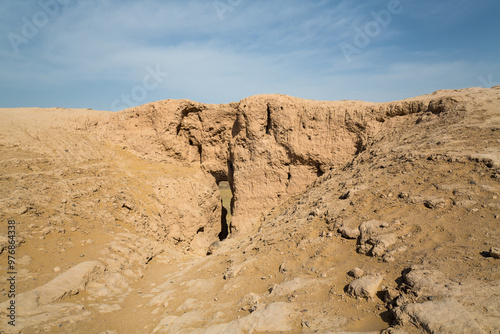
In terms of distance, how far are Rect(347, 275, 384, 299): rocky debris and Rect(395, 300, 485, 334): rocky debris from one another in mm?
450

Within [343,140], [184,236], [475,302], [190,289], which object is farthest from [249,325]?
[343,140]

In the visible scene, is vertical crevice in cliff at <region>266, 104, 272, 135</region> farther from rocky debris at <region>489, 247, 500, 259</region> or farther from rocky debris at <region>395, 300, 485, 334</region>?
rocky debris at <region>395, 300, 485, 334</region>

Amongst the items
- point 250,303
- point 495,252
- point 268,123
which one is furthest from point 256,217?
point 495,252

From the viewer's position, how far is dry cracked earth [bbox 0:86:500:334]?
3289 mm

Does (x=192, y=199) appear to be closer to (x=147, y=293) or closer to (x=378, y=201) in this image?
(x=147, y=293)

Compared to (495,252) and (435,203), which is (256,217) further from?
(495,252)

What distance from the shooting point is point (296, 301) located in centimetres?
357

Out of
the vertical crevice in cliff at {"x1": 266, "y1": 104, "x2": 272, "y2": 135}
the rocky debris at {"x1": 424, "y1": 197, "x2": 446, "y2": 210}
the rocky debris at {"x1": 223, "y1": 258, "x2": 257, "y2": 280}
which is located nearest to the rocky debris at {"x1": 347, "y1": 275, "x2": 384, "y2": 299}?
the rocky debris at {"x1": 424, "y1": 197, "x2": 446, "y2": 210}

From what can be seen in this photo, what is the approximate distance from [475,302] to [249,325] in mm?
2357

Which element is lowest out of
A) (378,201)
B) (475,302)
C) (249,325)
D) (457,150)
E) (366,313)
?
(249,325)

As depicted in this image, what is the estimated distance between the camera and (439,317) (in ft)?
8.30

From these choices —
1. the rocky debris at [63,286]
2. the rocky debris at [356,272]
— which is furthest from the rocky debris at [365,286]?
the rocky debris at [63,286]

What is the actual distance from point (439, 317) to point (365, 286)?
0.83m

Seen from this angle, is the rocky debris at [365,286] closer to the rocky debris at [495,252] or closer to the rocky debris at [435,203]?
the rocky debris at [495,252]
